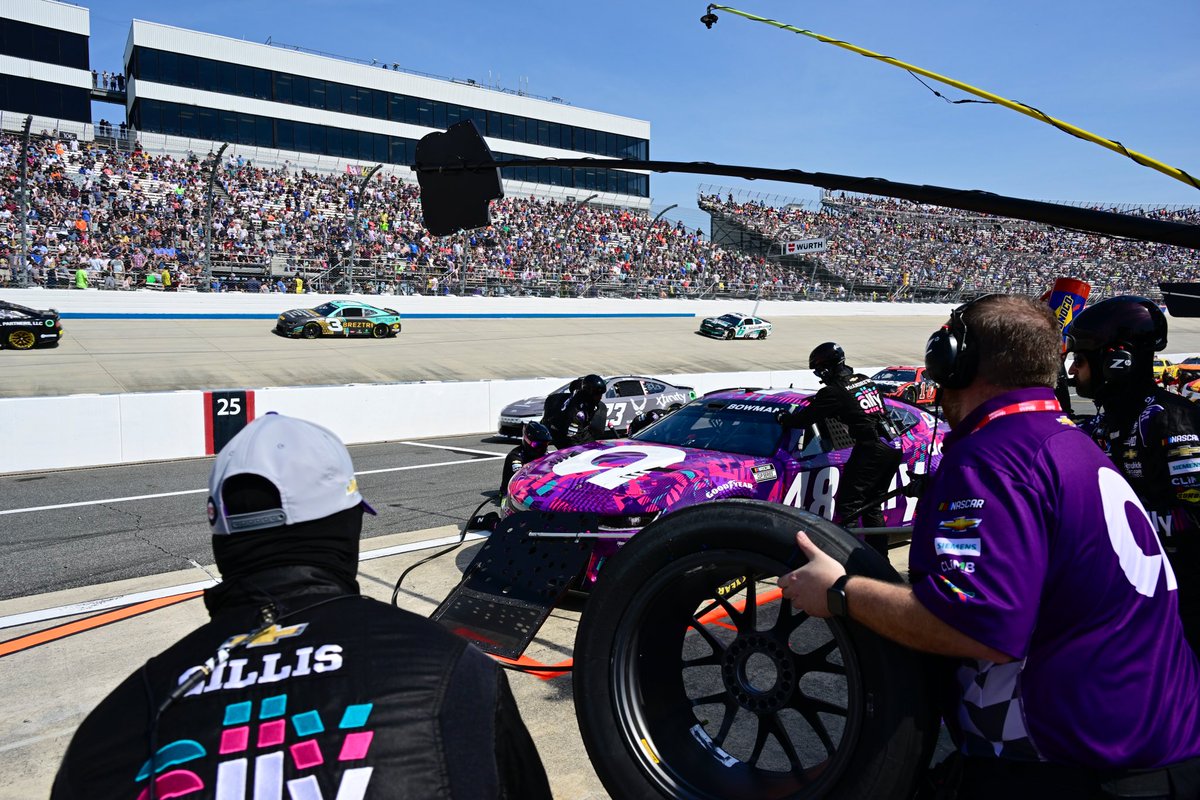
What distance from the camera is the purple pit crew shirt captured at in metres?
1.67

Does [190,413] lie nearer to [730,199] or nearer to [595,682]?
[595,682]

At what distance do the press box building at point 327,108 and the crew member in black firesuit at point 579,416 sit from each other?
36707 millimetres

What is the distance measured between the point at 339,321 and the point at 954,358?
1224 inches

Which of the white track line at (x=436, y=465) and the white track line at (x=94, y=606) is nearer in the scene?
the white track line at (x=94, y=606)

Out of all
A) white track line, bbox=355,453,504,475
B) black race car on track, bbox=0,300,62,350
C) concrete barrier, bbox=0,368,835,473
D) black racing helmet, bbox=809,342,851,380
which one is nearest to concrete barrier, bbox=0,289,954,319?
black race car on track, bbox=0,300,62,350

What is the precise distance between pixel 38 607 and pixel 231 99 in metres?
49.4

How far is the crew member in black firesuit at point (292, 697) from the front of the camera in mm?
1325

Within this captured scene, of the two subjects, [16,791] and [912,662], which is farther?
[16,791]

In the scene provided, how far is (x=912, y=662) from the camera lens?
1.89 meters

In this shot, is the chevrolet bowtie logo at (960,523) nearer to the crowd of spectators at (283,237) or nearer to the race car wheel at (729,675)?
the race car wheel at (729,675)

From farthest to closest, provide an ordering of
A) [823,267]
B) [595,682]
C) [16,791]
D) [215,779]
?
1. [823,267]
2. [16,791]
3. [595,682]
4. [215,779]

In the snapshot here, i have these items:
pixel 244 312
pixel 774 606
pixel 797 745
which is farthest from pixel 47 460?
pixel 244 312

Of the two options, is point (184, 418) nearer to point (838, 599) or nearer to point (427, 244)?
point (838, 599)

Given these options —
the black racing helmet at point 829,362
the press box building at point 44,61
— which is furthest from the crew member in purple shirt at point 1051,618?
the press box building at point 44,61
